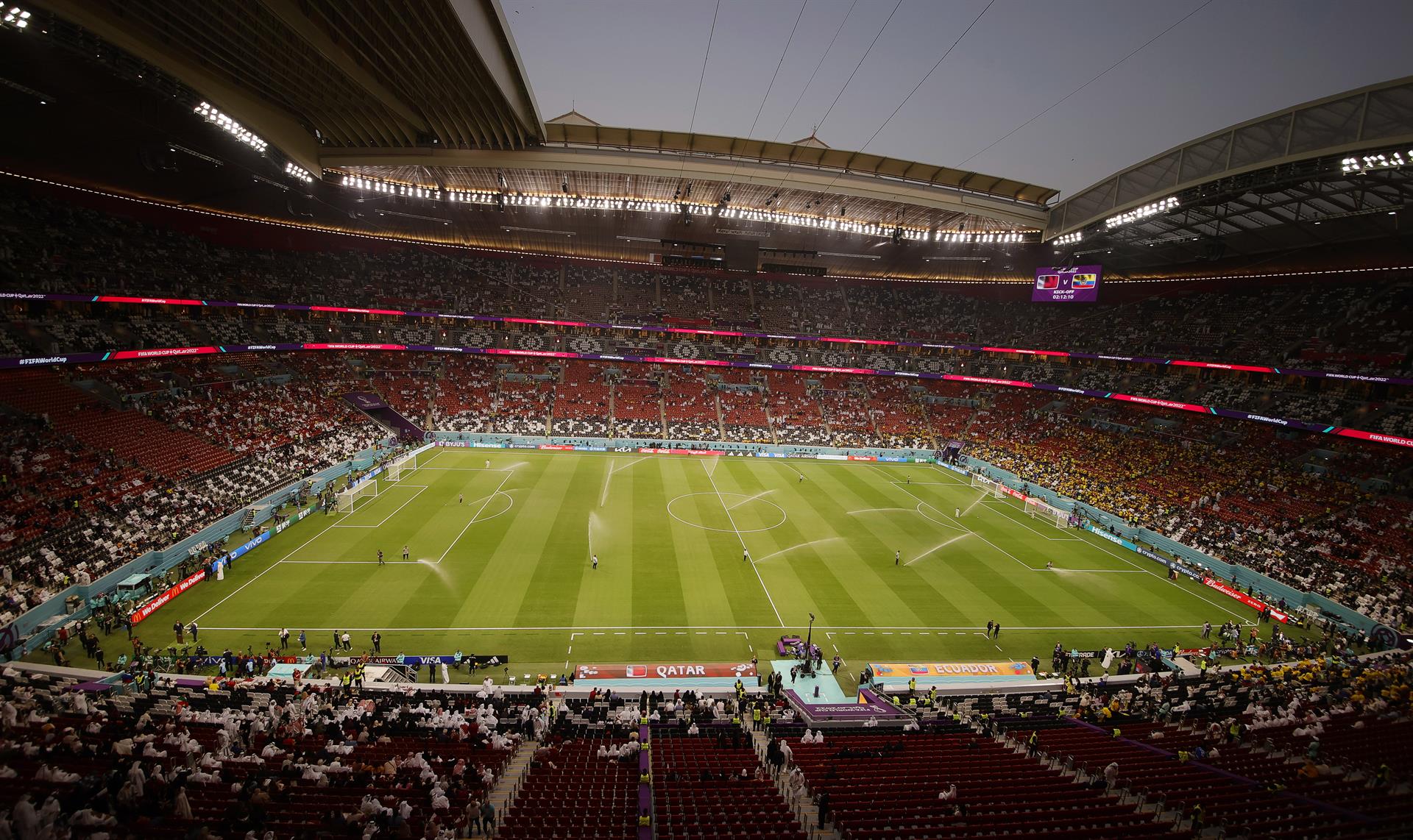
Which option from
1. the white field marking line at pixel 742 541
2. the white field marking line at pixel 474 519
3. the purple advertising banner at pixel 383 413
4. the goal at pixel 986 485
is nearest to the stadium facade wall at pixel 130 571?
the white field marking line at pixel 474 519

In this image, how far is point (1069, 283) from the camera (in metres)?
46.2

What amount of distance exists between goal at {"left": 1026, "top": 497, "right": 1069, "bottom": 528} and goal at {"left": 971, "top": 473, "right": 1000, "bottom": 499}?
3053 mm

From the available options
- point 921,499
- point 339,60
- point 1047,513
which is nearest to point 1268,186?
point 1047,513

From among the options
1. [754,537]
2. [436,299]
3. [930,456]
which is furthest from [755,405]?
[436,299]

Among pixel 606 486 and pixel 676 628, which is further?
pixel 606 486

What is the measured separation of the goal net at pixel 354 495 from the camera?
32344 mm

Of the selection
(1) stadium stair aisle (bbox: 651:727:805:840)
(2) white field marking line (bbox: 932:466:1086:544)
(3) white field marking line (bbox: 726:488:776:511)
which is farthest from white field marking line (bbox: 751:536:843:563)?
(1) stadium stair aisle (bbox: 651:727:805:840)

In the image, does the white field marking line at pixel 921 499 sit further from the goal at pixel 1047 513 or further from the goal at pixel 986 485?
the goal at pixel 1047 513

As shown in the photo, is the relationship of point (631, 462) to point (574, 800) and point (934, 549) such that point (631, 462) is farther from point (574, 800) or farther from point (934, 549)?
point (574, 800)

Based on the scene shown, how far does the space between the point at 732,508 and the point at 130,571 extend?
91.3 ft

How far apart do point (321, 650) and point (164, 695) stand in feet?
14.2

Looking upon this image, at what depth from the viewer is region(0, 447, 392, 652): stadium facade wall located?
18250 mm

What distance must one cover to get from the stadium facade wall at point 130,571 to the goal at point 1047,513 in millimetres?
45662

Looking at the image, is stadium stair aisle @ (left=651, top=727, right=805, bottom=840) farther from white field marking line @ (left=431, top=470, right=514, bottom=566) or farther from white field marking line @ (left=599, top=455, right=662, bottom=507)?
white field marking line @ (left=599, top=455, right=662, bottom=507)
